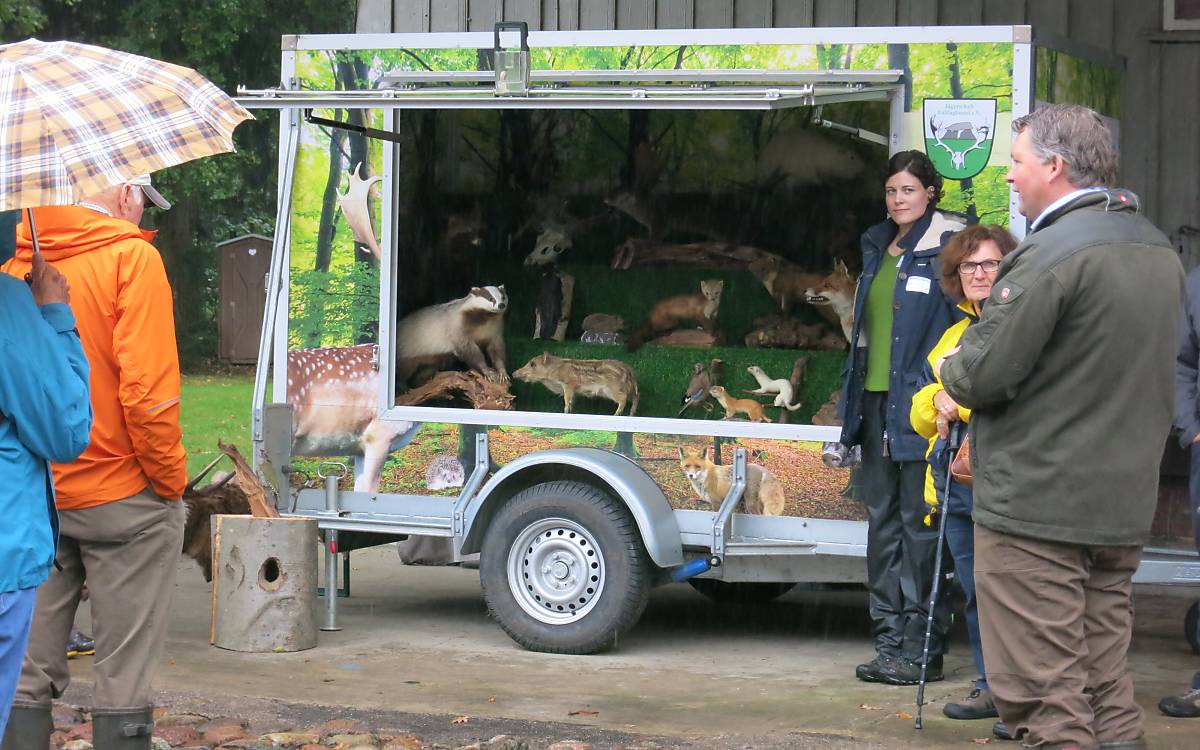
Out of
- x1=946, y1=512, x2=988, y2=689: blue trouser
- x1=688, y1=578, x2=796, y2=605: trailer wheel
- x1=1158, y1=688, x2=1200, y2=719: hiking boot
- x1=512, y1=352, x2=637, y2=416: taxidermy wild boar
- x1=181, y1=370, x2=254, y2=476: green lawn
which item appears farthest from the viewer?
x1=181, y1=370, x2=254, y2=476: green lawn

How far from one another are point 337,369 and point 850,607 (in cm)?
286

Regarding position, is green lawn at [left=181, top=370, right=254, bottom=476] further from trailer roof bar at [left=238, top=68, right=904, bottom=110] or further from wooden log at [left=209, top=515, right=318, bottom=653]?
trailer roof bar at [left=238, top=68, right=904, bottom=110]

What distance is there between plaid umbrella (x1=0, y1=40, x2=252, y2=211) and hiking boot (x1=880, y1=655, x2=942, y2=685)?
3.38m

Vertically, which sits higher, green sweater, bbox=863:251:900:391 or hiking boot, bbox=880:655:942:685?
green sweater, bbox=863:251:900:391

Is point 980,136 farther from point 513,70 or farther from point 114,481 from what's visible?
point 114,481

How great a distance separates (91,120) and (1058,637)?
8.15 feet

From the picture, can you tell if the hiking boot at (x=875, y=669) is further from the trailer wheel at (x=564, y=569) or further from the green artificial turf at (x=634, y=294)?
the green artificial turf at (x=634, y=294)

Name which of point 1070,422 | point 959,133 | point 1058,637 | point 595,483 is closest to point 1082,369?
point 1070,422

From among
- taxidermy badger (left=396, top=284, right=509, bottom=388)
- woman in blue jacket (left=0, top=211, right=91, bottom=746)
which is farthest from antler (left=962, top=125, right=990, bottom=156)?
woman in blue jacket (left=0, top=211, right=91, bottom=746)

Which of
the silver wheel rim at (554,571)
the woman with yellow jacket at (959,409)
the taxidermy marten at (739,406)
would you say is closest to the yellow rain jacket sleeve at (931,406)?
the woman with yellow jacket at (959,409)

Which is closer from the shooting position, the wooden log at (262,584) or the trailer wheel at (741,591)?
the wooden log at (262,584)

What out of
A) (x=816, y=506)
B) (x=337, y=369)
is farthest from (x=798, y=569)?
(x=337, y=369)

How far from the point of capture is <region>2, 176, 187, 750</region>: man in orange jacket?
4.41 metres

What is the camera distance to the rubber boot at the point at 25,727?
438cm
